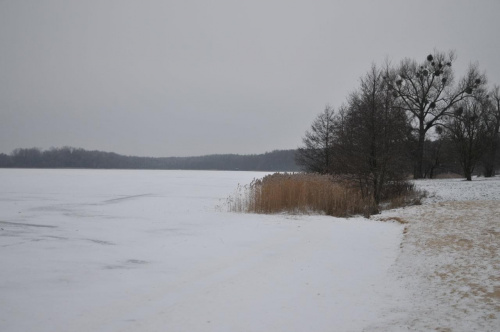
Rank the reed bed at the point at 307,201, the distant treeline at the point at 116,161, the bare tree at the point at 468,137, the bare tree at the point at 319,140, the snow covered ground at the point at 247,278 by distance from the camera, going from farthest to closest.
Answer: the distant treeline at the point at 116,161
the bare tree at the point at 319,140
the bare tree at the point at 468,137
the reed bed at the point at 307,201
the snow covered ground at the point at 247,278

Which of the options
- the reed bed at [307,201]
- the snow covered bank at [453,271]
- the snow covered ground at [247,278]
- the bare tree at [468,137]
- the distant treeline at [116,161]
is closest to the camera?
the snow covered bank at [453,271]

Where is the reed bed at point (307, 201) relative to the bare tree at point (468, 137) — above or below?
below

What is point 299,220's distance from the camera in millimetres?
10086

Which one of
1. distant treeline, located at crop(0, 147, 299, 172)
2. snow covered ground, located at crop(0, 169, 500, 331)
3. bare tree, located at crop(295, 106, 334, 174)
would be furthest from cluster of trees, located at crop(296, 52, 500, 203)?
distant treeline, located at crop(0, 147, 299, 172)

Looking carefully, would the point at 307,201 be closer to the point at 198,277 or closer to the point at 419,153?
the point at 198,277

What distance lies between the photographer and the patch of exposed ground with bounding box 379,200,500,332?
3281mm

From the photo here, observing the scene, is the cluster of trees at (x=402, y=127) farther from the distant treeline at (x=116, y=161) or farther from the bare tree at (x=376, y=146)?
the distant treeline at (x=116, y=161)

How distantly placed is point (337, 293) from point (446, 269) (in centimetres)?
173

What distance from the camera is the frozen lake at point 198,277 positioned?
11.3 ft

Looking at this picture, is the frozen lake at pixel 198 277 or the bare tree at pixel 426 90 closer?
the frozen lake at pixel 198 277

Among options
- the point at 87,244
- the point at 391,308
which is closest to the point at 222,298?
the point at 391,308

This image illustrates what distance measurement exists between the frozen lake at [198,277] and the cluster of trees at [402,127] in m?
5.70

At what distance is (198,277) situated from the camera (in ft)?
15.8

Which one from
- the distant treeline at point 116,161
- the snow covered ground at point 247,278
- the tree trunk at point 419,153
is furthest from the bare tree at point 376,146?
the distant treeline at point 116,161
